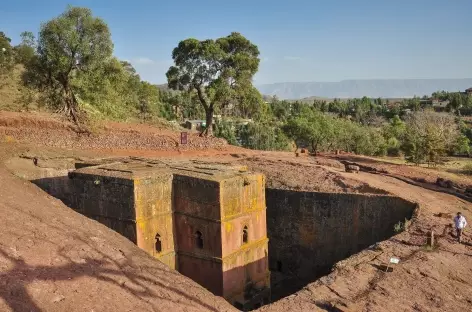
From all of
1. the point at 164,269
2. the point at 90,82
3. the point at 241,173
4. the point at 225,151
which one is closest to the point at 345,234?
the point at 241,173

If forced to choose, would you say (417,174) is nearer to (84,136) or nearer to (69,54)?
(84,136)

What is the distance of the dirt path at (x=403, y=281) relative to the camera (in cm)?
813

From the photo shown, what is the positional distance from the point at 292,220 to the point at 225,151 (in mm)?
8449

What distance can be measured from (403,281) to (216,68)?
1827 cm

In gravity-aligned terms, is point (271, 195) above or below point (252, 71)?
below

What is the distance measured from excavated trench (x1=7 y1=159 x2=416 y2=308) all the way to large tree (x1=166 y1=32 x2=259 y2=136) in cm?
940

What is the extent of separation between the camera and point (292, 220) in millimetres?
16891

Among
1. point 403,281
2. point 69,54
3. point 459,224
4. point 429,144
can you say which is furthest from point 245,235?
point 429,144

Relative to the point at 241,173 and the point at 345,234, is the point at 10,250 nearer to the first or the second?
the point at 241,173

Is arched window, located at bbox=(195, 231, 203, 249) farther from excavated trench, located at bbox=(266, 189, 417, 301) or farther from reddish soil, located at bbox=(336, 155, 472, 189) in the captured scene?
reddish soil, located at bbox=(336, 155, 472, 189)

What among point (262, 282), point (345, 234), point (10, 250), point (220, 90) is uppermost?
point (220, 90)

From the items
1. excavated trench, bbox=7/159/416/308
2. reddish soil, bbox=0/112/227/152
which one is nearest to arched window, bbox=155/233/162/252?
excavated trench, bbox=7/159/416/308

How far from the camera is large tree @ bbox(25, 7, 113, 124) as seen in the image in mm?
20078

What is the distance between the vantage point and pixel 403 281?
9094 millimetres
